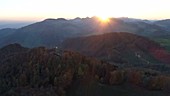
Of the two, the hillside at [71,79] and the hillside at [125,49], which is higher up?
the hillside at [71,79]

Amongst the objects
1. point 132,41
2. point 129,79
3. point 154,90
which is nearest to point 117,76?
point 129,79

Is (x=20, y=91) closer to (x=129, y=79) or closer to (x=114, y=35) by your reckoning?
(x=129, y=79)

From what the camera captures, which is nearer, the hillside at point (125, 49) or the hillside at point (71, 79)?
the hillside at point (71, 79)

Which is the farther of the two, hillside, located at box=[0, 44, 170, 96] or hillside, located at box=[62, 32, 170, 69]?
hillside, located at box=[62, 32, 170, 69]

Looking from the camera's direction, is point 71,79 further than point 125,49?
No

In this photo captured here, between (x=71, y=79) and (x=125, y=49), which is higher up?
(x=71, y=79)
